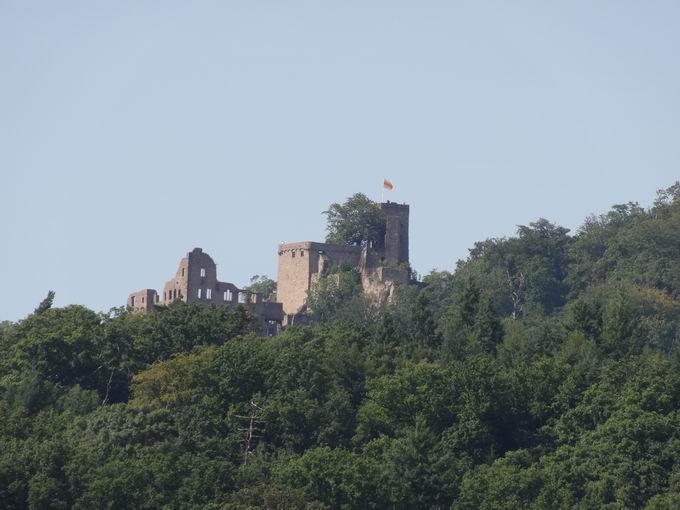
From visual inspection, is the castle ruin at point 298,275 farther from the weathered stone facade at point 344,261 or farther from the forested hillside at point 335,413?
the forested hillside at point 335,413

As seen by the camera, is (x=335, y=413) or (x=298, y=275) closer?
(x=335, y=413)

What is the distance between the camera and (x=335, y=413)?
6656cm

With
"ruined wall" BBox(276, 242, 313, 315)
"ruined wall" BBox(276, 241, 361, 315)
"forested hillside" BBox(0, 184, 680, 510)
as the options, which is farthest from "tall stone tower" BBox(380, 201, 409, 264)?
"forested hillside" BBox(0, 184, 680, 510)

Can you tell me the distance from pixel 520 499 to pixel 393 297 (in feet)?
129

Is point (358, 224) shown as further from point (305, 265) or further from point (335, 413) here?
point (335, 413)

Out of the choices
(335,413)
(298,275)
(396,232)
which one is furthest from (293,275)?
(335,413)

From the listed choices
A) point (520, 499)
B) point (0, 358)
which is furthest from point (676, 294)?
point (520, 499)

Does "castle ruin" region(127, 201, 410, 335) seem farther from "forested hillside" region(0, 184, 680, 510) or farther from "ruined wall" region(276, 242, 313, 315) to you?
"forested hillside" region(0, 184, 680, 510)

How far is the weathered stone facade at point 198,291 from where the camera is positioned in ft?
315

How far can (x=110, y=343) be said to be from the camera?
73312 mm

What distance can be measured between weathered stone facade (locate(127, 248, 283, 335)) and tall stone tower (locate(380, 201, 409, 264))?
6.98 metres

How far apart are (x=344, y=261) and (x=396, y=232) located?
263cm

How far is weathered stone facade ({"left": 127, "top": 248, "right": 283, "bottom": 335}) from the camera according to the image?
96062mm

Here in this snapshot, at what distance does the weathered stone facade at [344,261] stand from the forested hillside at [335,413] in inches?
740
